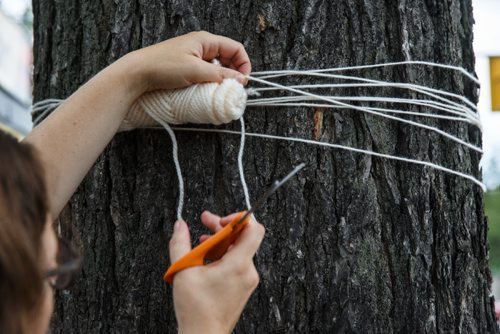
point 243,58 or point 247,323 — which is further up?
point 243,58

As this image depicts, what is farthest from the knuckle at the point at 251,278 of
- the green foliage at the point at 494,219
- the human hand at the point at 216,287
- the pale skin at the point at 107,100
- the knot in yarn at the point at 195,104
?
the green foliage at the point at 494,219

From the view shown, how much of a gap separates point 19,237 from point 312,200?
0.59 m

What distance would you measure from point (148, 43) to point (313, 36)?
0.31 meters

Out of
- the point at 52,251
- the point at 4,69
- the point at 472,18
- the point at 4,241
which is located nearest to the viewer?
the point at 4,241

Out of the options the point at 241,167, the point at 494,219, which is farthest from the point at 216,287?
the point at 494,219

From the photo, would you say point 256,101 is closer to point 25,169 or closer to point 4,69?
point 25,169

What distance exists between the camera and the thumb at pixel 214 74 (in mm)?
1084

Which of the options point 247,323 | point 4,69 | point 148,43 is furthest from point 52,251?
point 4,69

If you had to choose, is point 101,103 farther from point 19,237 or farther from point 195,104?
point 19,237

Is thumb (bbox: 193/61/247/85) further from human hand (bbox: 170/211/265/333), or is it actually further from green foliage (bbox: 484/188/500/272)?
green foliage (bbox: 484/188/500/272)

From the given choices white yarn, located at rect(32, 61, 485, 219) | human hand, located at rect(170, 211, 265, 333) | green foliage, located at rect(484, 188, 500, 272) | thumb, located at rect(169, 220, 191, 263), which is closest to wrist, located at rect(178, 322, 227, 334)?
human hand, located at rect(170, 211, 265, 333)

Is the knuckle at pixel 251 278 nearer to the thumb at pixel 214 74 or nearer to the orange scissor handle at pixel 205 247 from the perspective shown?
the orange scissor handle at pixel 205 247

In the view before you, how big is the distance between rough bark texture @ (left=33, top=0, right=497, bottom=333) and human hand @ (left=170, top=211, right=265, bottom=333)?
0.66 ft

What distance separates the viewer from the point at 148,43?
1.23 metres
